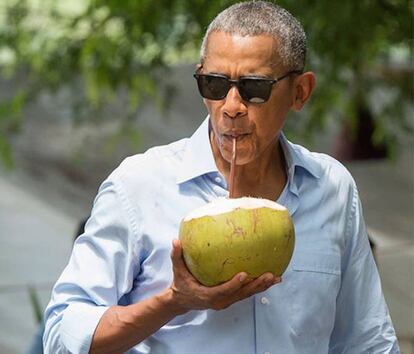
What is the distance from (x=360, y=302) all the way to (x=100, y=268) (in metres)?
0.63

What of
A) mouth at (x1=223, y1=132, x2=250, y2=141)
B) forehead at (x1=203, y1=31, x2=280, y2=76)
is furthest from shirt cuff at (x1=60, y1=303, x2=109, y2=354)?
forehead at (x1=203, y1=31, x2=280, y2=76)

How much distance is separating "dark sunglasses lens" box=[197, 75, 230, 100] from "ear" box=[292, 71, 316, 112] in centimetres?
23

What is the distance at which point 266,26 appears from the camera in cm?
264

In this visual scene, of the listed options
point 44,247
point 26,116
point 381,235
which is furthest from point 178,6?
point 26,116

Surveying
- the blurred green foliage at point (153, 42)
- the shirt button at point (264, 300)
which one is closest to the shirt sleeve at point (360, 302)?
the shirt button at point (264, 300)

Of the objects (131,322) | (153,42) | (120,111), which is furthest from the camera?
(120,111)

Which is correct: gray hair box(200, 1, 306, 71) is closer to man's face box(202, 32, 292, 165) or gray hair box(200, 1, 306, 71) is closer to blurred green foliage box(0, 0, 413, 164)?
man's face box(202, 32, 292, 165)

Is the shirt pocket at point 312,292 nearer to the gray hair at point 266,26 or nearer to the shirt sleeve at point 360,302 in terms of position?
the shirt sleeve at point 360,302

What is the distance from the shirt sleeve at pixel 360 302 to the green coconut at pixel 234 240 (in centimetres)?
38

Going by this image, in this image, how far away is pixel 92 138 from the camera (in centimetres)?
1076

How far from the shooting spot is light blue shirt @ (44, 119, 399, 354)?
8.46 feet

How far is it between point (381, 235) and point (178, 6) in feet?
10.8

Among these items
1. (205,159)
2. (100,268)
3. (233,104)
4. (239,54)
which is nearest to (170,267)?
(100,268)

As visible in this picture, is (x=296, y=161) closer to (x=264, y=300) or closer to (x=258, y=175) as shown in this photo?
(x=258, y=175)
